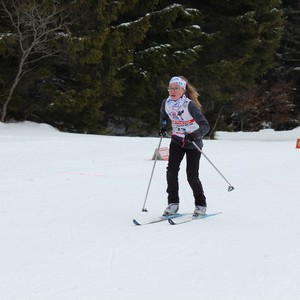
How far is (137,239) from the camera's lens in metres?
4.98

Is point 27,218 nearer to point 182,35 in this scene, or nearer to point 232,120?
point 182,35

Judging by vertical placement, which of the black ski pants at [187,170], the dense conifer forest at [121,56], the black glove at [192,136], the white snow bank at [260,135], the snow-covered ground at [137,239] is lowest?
the white snow bank at [260,135]

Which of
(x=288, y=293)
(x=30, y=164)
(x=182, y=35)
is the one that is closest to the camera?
(x=288, y=293)

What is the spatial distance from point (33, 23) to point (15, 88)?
9.99 ft

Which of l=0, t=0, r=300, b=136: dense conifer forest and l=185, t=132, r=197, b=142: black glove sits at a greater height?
l=0, t=0, r=300, b=136: dense conifer forest


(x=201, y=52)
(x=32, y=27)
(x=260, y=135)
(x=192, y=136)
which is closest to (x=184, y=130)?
(x=192, y=136)

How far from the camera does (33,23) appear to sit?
16891 mm

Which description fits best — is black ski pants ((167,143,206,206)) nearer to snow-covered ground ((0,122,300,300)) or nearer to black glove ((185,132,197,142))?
black glove ((185,132,197,142))

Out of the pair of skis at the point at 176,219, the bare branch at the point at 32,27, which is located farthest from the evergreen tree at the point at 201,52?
the pair of skis at the point at 176,219

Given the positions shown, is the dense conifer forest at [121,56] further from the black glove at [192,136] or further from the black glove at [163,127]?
the black glove at [192,136]

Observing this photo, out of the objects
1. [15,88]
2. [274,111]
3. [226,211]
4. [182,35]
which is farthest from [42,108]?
[274,111]

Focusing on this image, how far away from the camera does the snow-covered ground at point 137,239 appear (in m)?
3.69

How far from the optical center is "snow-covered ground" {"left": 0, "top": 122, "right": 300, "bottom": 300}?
3.69 m

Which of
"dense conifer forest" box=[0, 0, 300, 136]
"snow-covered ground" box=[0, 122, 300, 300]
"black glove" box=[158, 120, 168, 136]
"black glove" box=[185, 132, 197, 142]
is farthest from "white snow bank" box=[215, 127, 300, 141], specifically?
"black glove" box=[185, 132, 197, 142]
